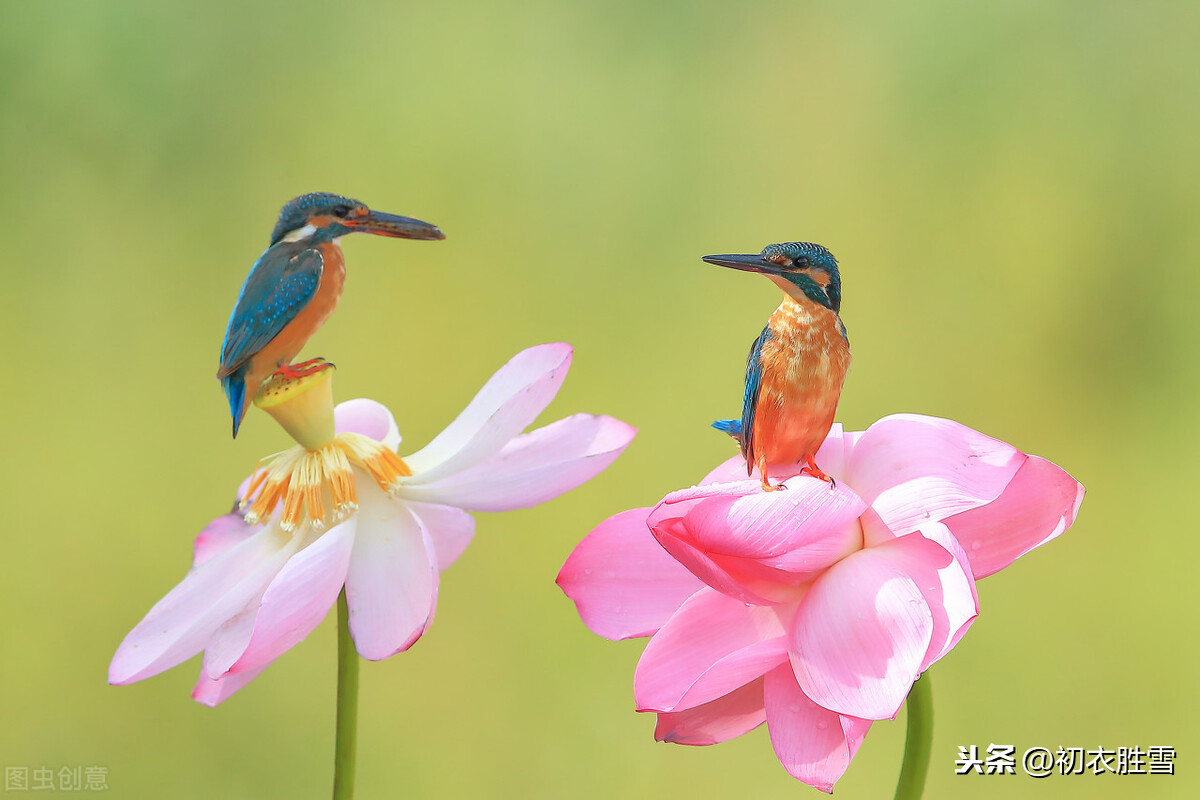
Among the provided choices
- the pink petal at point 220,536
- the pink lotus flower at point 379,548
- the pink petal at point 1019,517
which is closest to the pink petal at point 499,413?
the pink lotus flower at point 379,548

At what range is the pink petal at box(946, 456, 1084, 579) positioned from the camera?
0.42m

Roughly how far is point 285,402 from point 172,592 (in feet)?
0.37

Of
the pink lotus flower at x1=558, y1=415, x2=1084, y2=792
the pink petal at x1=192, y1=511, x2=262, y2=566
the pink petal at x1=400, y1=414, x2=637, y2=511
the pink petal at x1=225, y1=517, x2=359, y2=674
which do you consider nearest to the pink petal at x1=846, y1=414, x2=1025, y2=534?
the pink lotus flower at x1=558, y1=415, x2=1084, y2=792

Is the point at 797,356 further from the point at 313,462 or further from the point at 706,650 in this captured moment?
the point at 313,462

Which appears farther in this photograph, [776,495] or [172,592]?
[172,592]

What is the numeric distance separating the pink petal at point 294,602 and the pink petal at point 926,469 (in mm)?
239

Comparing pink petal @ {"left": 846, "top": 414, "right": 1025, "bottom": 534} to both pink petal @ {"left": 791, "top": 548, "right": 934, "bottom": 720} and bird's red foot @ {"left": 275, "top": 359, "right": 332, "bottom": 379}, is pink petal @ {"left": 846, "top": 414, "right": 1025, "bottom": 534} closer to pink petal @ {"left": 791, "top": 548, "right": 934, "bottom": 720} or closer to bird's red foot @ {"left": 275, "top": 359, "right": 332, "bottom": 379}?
pink petal @ {"left": 791, "top": 548, "right": 934, "bottom": 720}

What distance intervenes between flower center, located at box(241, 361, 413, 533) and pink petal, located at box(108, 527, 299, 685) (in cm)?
2

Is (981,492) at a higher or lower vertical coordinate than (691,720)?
higher

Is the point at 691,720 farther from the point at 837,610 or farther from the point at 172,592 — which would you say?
the point at 172,592

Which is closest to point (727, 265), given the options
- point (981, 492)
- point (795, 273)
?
point (795, 273)

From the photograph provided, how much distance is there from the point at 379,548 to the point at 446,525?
0.05 metres

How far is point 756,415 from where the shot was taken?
450 millimetres

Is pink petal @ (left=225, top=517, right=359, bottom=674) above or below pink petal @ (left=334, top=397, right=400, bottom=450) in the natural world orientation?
below
